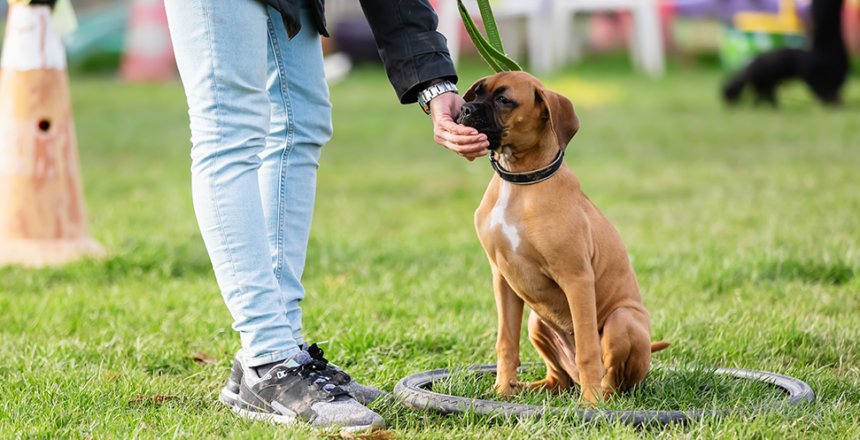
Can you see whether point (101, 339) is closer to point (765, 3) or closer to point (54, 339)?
point (54, 339)

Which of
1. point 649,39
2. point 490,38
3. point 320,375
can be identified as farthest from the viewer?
point 649,39

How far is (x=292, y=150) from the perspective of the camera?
2.78 meters

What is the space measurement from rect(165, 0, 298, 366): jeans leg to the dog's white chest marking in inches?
28.3

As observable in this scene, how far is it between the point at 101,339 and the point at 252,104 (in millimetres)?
1584

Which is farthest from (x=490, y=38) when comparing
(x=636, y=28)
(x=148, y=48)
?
(x=636, y=28)

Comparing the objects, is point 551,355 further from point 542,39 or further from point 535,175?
point 542,39

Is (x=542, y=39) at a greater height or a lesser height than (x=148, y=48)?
lesser

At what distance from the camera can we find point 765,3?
66.5 ft

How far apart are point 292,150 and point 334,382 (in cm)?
77

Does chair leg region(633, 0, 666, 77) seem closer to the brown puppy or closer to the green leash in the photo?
the green leash

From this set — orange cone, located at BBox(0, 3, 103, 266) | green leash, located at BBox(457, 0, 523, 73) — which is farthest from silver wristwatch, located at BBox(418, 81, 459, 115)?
orange cone, located at BBox(0, 3, 103, 266)

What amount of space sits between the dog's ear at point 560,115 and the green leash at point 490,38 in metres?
0.25

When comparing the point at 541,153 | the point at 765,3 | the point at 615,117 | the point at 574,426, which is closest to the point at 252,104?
the point at 541,153

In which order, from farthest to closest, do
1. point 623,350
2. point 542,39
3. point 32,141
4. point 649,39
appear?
point 649,39 → point 542,39 → point 32,141 → point 623,350
